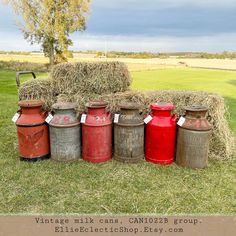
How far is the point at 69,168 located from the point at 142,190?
3.81 feet

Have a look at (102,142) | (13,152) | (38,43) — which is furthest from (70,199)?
(38,43)

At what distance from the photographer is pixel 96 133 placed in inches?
160

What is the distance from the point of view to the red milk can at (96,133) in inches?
160

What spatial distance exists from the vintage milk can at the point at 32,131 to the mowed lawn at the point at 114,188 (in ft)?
0.52

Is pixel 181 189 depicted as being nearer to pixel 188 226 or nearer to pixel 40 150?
pixel 40 150

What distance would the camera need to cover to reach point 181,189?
3379 mm

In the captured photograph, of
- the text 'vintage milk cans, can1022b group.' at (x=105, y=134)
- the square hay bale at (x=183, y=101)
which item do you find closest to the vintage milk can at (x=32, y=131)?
the text 'vintage milk cans, can1022b group.' at (x=105, y=134)

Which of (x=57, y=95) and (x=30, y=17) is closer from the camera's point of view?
(x=57, y=95)

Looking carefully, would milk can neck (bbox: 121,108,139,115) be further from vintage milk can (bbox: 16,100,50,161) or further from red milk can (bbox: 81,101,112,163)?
vintage milk can (bbox: 16,100,50,161)

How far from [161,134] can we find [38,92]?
2.24 m

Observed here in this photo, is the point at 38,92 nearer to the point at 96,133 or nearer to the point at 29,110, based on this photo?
the point at 29,110

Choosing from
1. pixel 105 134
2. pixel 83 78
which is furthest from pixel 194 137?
pixel 83 78

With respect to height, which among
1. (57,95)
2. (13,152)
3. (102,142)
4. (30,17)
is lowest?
(13,152)

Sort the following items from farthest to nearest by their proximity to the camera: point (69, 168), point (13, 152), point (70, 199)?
point (13, 152) → point (69, 168) → point (70, 199)
